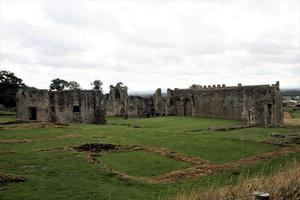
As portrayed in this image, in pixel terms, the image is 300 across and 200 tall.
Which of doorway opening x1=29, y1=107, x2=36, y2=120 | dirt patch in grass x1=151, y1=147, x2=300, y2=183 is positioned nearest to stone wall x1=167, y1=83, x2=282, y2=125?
dirt patch in grass x1=151, y1=147, x2=300, y2=183

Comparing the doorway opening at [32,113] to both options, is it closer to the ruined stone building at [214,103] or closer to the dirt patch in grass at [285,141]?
the ruined stone building at [214,103]

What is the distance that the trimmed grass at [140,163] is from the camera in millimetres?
17831

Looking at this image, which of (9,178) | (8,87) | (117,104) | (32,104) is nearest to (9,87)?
(8,87)

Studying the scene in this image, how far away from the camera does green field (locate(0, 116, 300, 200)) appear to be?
14125 mm

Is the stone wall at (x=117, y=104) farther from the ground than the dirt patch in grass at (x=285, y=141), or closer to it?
farther from the ground

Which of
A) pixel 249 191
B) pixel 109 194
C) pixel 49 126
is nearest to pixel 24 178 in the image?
pixel 109 194

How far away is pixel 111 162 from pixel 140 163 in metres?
1.48

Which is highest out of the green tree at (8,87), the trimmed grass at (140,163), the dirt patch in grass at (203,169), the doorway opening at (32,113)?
the green tree at (8,87)

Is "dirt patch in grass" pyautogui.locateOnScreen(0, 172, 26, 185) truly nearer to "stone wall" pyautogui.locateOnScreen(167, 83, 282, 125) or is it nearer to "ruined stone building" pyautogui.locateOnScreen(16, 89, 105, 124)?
"ruined stone building" pyautogui.locateOnScreen(16, 89, 105, 124)

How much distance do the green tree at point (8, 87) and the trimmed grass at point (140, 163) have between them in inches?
2023

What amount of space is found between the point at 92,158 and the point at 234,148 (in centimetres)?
936

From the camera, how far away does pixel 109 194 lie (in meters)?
13.5

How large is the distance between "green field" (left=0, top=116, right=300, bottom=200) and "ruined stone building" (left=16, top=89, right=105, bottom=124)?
42.2 ft

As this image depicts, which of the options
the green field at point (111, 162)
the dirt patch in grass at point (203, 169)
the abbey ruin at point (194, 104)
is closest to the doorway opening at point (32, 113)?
the abbey ruin at point (194, 104)
